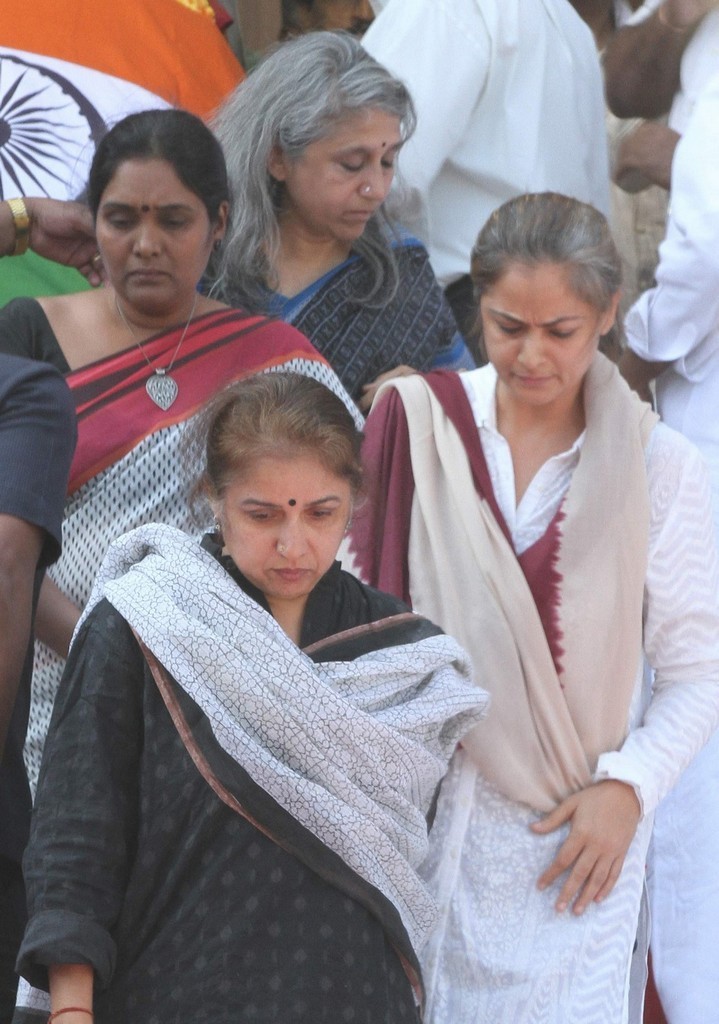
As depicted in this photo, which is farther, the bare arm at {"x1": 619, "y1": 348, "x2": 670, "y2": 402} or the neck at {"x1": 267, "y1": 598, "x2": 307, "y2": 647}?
the bare arm at {"x1": 619, "y1": 348, "x2": 670, "y2": 402}

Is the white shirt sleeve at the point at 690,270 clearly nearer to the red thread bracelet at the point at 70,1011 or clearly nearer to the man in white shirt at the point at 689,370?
the man in white shirt at the point at 689,370

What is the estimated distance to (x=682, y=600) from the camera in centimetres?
269

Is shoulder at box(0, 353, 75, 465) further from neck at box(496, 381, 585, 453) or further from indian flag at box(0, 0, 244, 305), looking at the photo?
indian flag at box(0, 0, 244, 305)

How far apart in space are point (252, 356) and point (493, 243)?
0.48 m

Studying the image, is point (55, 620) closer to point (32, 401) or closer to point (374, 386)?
point (32, 401)

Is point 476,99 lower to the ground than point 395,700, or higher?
higher

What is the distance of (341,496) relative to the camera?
229 centimetres

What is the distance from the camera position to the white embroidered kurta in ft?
8.14

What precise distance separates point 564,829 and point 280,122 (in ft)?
5.28

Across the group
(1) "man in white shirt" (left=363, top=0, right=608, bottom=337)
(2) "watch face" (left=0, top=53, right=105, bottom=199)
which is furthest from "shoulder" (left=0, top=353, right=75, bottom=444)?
(1) "man in white shirt" (left=363, top=0, right=608, bottom=337)

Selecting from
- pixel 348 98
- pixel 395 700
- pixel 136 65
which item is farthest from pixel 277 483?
pixel 136 65

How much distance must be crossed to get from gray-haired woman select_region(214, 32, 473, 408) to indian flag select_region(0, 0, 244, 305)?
0.32 m

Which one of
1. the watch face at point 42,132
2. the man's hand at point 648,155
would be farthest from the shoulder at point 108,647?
the man's hand at point 648,155

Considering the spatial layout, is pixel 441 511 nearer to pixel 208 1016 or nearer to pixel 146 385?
pixel 146 385
